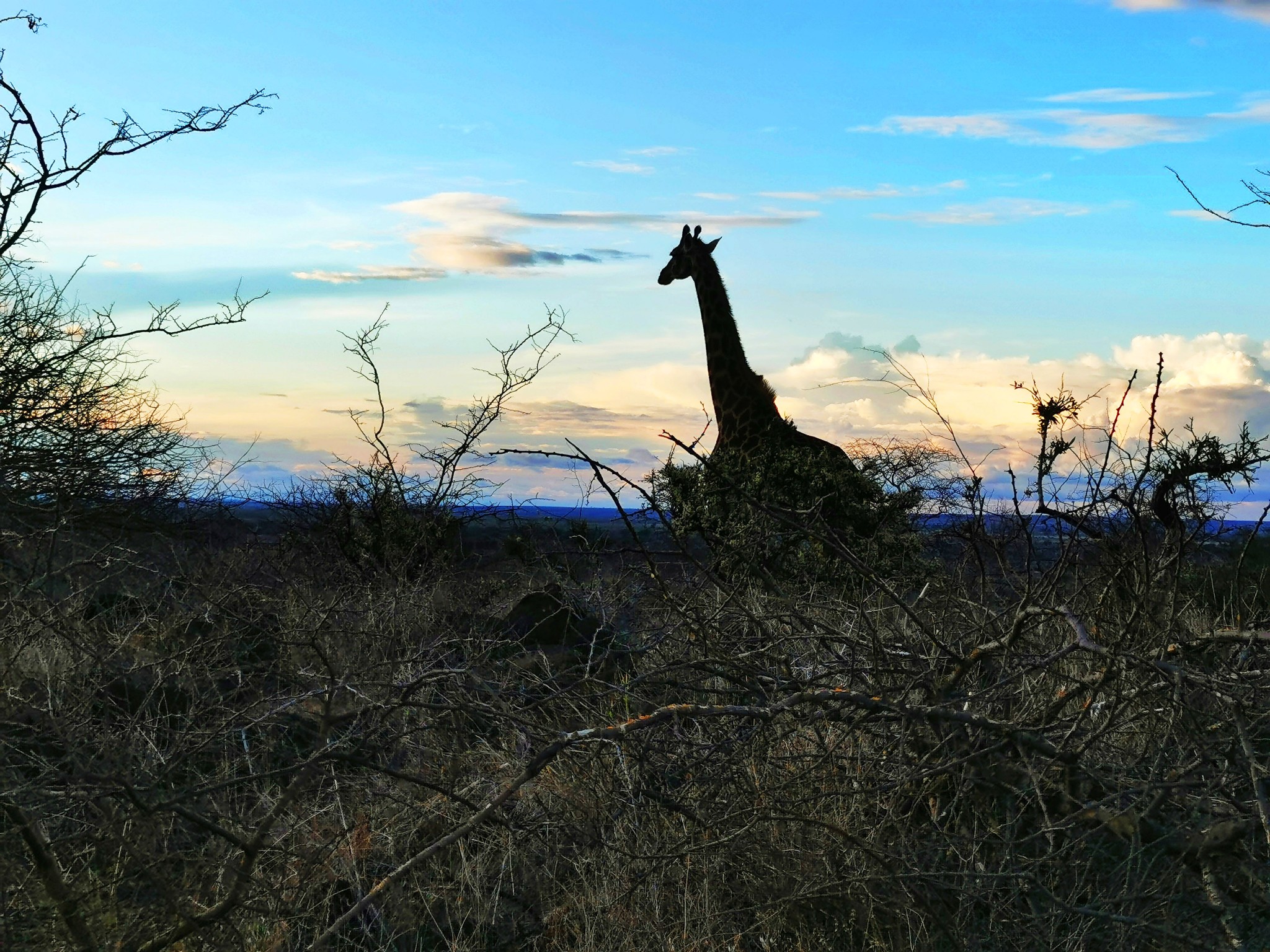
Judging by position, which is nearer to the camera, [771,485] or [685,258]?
[771,485]

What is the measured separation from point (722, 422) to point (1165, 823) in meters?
9.57

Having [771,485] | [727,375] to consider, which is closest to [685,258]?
[727,375]

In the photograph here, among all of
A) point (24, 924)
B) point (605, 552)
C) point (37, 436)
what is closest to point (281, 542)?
point (37, 436)

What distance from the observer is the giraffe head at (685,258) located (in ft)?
48.1

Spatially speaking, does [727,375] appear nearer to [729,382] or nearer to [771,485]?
[729,382]

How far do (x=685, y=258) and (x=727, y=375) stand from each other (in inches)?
73.8

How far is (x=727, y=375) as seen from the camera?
13.8 metres

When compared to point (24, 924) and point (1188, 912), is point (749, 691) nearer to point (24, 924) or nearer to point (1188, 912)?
point (1188, 912)

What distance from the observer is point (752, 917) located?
3.83m

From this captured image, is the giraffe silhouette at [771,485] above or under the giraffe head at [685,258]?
under

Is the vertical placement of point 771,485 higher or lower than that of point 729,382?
lower

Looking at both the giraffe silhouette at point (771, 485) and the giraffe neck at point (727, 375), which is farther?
the giraffe neck at point (727, 375)

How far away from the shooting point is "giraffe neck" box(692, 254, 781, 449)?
1288 cm

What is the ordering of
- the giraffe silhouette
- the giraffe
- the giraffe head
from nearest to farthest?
the giraffe silhouette → the giraffe → the giraffe head
